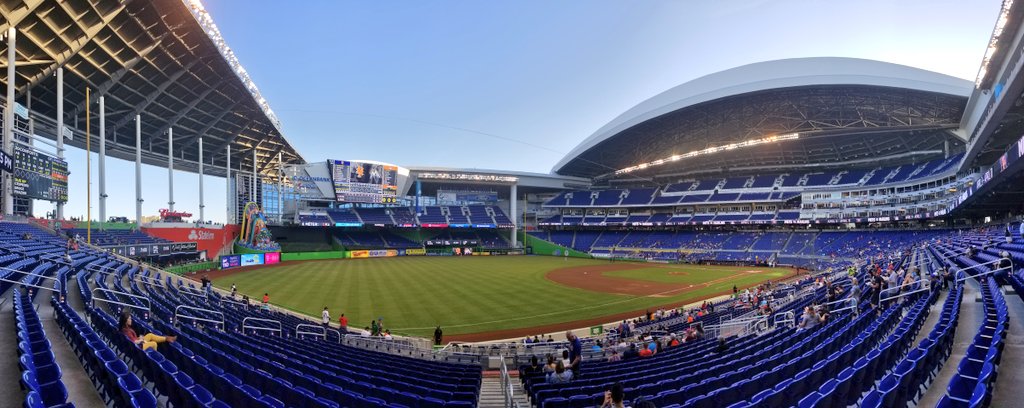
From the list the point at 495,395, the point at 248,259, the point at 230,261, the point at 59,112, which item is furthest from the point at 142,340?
the point at 248,259

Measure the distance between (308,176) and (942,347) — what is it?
70435mm

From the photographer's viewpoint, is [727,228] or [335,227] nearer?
[727,228]

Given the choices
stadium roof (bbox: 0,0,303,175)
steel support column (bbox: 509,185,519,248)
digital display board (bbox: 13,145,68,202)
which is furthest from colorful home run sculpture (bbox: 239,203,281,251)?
steel support column (bbox: 509,185,519,248)

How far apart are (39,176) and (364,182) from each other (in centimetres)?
3895

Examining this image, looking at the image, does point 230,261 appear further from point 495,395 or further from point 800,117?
point 800,117

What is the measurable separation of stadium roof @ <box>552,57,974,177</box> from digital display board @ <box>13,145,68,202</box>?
54.7 metres

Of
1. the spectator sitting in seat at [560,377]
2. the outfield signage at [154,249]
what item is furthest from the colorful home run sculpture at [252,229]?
the spectator sitting in seat at [560,377]

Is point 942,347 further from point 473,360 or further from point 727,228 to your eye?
point 727,228

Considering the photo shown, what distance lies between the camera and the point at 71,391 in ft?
20.1

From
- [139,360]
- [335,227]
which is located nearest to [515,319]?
[139,360]

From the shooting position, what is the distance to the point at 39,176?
1202 inches

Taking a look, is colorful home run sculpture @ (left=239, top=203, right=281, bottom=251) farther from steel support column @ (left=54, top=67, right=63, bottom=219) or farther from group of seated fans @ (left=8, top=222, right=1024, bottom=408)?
group of seated fans @ (left=8, top=222, right=1024, bottom=408)

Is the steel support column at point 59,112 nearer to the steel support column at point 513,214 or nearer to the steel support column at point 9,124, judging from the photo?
the steel support column at point 9,124

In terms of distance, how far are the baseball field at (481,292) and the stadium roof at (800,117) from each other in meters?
17.7
